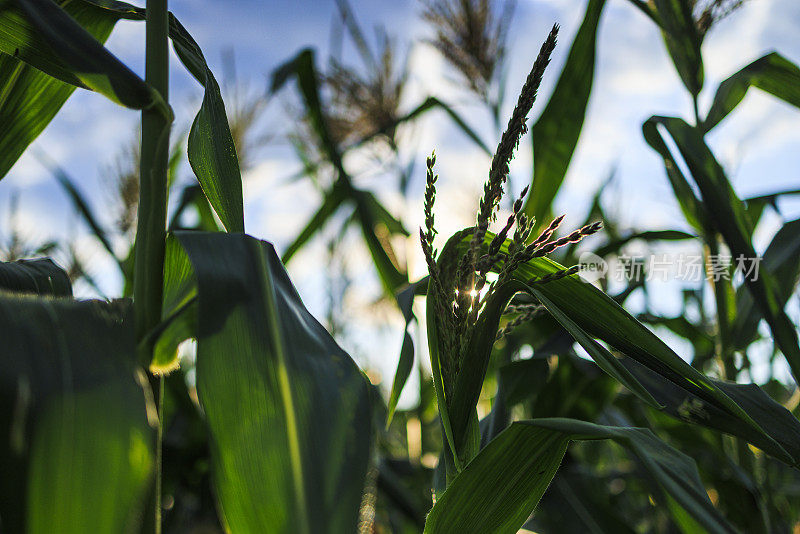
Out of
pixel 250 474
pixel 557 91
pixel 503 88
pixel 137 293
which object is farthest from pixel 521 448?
pixel 503 88

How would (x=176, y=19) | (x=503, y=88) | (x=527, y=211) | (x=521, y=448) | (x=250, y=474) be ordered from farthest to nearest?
(x=503, y=88) → (x=527, y=211) → (x=176, y=19) → (x=521, y=448) → (x=250, y=474)

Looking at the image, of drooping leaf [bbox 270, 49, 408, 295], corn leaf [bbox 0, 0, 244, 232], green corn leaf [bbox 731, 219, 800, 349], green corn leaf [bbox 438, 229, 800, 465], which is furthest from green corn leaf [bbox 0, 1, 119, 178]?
green corn leaf [bbox 731, 219, 800, 349]

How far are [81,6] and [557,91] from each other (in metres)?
0.61

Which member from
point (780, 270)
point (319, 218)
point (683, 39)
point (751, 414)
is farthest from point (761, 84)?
point (319, 218)

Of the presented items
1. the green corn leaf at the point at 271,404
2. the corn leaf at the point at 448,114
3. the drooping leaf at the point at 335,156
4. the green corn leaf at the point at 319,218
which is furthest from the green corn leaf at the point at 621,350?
the corn leaf at the point at 448,114

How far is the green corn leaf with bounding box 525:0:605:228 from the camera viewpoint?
0.76 meters

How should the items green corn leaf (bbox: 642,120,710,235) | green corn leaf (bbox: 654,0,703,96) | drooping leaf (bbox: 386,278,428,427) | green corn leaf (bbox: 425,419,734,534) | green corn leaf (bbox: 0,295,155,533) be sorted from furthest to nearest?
green corn leaf (bbox: 654,0,703,96) < green corn leaf (bbox: 642,120,710,235) < drooping leaf (bbox: 386,278,428,427) < green corn leaf (bbox: 425,419,734,534) < green corn leaf (bbox: 0,295,155,533)

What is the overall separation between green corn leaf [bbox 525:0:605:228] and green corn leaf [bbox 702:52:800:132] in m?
0.21

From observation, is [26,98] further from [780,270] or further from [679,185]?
[780,270]

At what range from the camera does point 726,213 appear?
65 cm

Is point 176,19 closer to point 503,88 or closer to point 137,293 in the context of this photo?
point 137,293

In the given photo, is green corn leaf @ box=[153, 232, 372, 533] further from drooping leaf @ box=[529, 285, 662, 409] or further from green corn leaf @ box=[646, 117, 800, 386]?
green corn leaf @ box=[646, 117, 800, 386]

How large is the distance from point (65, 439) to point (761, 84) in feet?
3.12

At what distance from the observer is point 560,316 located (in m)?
0.44
